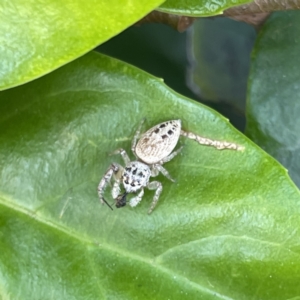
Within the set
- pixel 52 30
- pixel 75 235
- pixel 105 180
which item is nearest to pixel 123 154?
pixel 105 180

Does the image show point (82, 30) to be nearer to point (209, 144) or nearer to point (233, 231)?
point (209, 144)

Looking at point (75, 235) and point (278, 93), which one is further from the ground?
point (278, 93)

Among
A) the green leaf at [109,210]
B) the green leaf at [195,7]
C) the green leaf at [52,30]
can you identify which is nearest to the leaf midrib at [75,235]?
the green leaf at [109,210]

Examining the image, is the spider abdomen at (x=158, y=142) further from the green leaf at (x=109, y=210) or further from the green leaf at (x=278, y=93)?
the green leaf at (x=278, y=93)

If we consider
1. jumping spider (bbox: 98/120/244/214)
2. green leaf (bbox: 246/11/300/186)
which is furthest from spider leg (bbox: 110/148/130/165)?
green leaf (bbox: 246/11/300/186)

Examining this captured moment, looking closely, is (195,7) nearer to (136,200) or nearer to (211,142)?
(211,142)

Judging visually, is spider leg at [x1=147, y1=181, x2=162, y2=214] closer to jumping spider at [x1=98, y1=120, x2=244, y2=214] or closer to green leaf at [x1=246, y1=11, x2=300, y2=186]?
jumping spider at [x1=98, y1=120, x2=244, y2=214]

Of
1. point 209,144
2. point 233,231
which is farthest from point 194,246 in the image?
point 209,144
